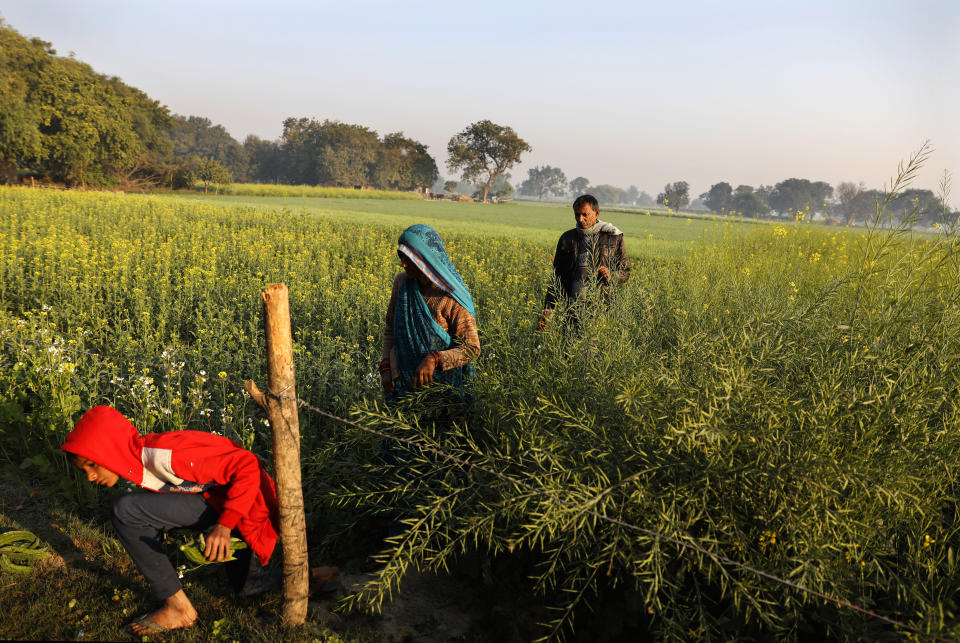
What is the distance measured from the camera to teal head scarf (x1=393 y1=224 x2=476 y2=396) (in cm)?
286

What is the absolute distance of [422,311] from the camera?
2.99m

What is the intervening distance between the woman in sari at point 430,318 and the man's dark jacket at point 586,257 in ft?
6.02

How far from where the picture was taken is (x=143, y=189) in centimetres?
4600

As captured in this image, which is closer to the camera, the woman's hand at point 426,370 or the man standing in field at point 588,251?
the woman's hand at point 426,370

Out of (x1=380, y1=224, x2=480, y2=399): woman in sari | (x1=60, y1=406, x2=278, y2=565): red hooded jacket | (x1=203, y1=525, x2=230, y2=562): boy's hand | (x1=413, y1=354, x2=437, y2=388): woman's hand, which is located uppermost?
(x1=380, y1=224, x2=480, y2=399): woman in sari

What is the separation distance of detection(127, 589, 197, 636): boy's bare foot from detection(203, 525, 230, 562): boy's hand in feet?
1.38

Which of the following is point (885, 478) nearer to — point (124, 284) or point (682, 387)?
point (682, 387)

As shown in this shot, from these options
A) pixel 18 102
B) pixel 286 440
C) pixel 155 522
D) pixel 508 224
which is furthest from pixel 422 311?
pixel 18 102

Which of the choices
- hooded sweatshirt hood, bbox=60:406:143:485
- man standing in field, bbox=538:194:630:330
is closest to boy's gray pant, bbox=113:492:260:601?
hooded sweatshirt hood, bbox=60:406:143:485

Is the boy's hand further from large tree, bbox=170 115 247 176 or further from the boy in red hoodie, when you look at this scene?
large tree, bbox=170 115 247 176

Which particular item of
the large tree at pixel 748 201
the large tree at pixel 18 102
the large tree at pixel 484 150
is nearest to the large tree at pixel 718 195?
the large tree at pixel 748 201

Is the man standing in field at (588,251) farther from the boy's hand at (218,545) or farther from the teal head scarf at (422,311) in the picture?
the boy's hand at (218,545)

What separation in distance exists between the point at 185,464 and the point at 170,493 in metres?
0.20

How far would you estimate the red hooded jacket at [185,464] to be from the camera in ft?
7.29
